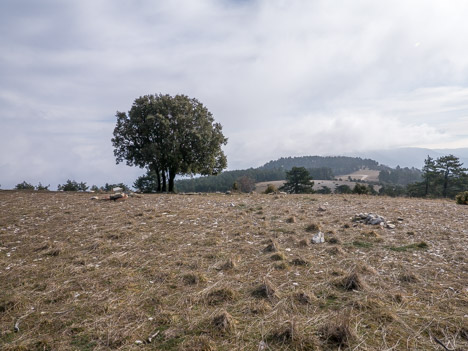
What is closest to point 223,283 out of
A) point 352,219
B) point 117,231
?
point 117,231

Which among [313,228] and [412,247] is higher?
[313,228]

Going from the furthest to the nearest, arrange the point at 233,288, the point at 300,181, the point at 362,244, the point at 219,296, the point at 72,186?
1. the point at 300,181
2. the point at 72,186
3. the point at 362,244
4. the point at 233,288
5. the point at 219,296

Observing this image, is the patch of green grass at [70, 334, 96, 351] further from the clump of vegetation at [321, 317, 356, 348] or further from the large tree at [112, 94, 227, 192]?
the large tree at [112, 94, 227, 192]

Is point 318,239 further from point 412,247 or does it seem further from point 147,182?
point 147,182

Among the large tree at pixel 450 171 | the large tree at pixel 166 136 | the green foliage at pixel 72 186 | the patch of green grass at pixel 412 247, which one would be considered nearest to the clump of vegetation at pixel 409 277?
the patch of green grass at pixel 412 247

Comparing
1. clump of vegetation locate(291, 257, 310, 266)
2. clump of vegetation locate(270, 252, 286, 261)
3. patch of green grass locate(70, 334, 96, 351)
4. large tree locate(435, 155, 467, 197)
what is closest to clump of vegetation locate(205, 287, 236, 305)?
patch of green grass locate(70, 334, 96, 351)

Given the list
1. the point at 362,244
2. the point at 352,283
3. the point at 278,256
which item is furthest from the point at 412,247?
the point at 278,256

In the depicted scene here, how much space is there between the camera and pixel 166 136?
101 ft

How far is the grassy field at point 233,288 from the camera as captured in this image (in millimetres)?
3738

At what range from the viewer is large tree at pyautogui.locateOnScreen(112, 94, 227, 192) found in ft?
100

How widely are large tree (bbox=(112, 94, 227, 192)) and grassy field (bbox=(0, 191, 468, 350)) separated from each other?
70.8ft

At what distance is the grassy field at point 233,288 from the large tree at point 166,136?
2160 centimetres

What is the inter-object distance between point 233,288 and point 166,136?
2822cm

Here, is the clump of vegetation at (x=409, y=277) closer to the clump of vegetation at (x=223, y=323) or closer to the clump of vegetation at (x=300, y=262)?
the clump of vegetation at (x=300, y=262)
